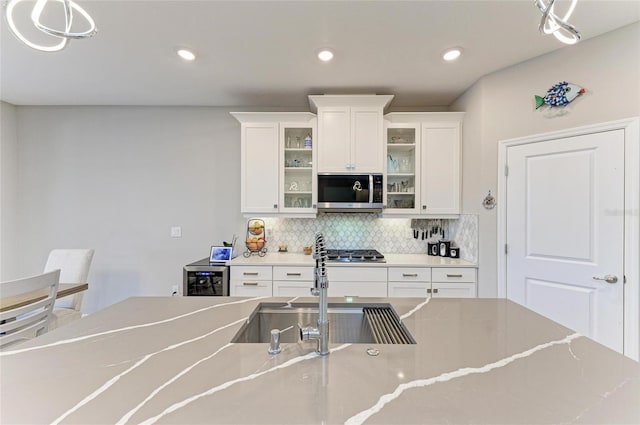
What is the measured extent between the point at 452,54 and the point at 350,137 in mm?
1109

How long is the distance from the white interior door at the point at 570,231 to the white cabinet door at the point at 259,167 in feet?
7.43

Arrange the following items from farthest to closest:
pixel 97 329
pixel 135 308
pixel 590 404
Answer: pixel 135 308 < pixel 97 329 < pixel 590 404

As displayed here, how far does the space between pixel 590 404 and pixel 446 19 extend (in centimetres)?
211

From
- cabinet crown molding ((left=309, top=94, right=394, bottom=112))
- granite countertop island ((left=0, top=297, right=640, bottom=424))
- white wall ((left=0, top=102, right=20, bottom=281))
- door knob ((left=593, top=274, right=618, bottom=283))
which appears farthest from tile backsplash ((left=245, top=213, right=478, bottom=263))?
white wall ((left=0, top=102, right=20, bottom=281))

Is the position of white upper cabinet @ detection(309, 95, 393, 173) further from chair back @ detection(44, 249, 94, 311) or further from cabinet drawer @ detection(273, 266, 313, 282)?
chair back @ detection(44, 249, 94, 311)

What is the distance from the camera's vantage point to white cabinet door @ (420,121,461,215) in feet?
9.29

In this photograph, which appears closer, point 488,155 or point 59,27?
point 59,27

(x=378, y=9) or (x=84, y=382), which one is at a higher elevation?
(x=378, y=9)

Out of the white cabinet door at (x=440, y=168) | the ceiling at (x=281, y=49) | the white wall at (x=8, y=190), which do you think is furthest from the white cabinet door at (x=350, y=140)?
the white wall at (x=8, y=190)

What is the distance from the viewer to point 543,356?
856 mm

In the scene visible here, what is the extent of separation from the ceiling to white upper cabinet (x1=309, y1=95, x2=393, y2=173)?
8.4 inches

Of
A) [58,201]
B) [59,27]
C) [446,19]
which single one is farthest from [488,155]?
[58,201]

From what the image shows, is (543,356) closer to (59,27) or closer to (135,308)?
(135,308)

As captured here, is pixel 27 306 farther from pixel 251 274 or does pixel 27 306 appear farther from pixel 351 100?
pixel 351 100
